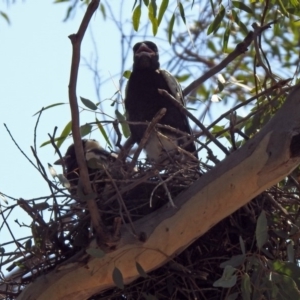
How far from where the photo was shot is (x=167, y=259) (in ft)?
7.79

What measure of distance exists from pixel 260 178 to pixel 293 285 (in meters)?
0.32

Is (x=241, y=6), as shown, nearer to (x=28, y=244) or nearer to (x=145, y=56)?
(x=145, y=56)

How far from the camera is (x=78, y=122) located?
2.14 m

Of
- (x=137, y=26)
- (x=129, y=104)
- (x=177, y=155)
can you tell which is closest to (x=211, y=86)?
(x=129, y=104)

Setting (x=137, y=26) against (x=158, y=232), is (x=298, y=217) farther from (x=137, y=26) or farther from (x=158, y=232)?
(x=137, y=26)

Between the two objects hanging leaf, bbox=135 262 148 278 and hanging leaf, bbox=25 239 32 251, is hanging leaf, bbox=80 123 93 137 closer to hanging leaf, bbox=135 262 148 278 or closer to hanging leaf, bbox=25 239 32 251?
hanging leaf, bbox=25 239 32 251

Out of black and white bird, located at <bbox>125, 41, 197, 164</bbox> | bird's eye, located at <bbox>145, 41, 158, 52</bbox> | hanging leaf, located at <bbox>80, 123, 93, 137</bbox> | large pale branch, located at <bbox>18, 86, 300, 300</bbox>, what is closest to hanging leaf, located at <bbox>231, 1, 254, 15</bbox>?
black and white bird, located at <bbox>125, 41, 197, 164</bbox>

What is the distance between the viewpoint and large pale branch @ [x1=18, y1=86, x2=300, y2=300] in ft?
7.36

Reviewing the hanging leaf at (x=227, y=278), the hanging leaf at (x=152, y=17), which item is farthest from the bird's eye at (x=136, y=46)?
the hanging leaf at (x=227, y=278)

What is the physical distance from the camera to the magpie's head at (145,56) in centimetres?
408

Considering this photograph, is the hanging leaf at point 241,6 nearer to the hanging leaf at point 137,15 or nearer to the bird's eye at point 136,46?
the hanging leaf at point 137,15

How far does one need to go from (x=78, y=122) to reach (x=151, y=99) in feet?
5.83

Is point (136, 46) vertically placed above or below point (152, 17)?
above

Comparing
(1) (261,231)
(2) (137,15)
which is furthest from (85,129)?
(1) (261,231)
